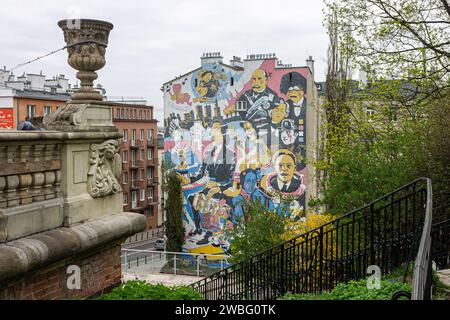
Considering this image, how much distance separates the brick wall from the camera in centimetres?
580

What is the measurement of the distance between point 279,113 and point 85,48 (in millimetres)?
30572

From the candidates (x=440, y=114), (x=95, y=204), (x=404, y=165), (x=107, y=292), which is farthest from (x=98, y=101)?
(x=404, y=165)

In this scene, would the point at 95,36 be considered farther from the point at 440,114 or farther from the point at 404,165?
the point at 404,165

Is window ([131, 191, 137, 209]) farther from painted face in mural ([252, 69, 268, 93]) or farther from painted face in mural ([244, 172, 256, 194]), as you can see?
painted face in mural ([252, 69, 268, 93])

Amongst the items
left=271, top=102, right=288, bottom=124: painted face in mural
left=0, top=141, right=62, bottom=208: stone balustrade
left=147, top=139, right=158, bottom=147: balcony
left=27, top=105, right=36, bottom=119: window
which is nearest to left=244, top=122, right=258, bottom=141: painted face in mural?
left=271, top=102, right=288, bottom=124: painted face in mural

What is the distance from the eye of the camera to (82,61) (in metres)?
7.40

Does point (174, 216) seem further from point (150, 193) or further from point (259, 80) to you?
point (150, 193)

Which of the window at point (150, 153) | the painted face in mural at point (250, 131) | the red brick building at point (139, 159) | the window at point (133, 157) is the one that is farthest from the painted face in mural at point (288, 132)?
the window at point (150, 153)

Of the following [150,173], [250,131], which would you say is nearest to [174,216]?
[250,131]

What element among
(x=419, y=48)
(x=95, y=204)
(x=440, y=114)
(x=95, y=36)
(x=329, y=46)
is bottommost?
(x=95, y=204)

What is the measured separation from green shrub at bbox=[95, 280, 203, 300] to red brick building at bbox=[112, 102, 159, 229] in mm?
47229

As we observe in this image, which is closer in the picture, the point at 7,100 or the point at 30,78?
the point at 7,100
